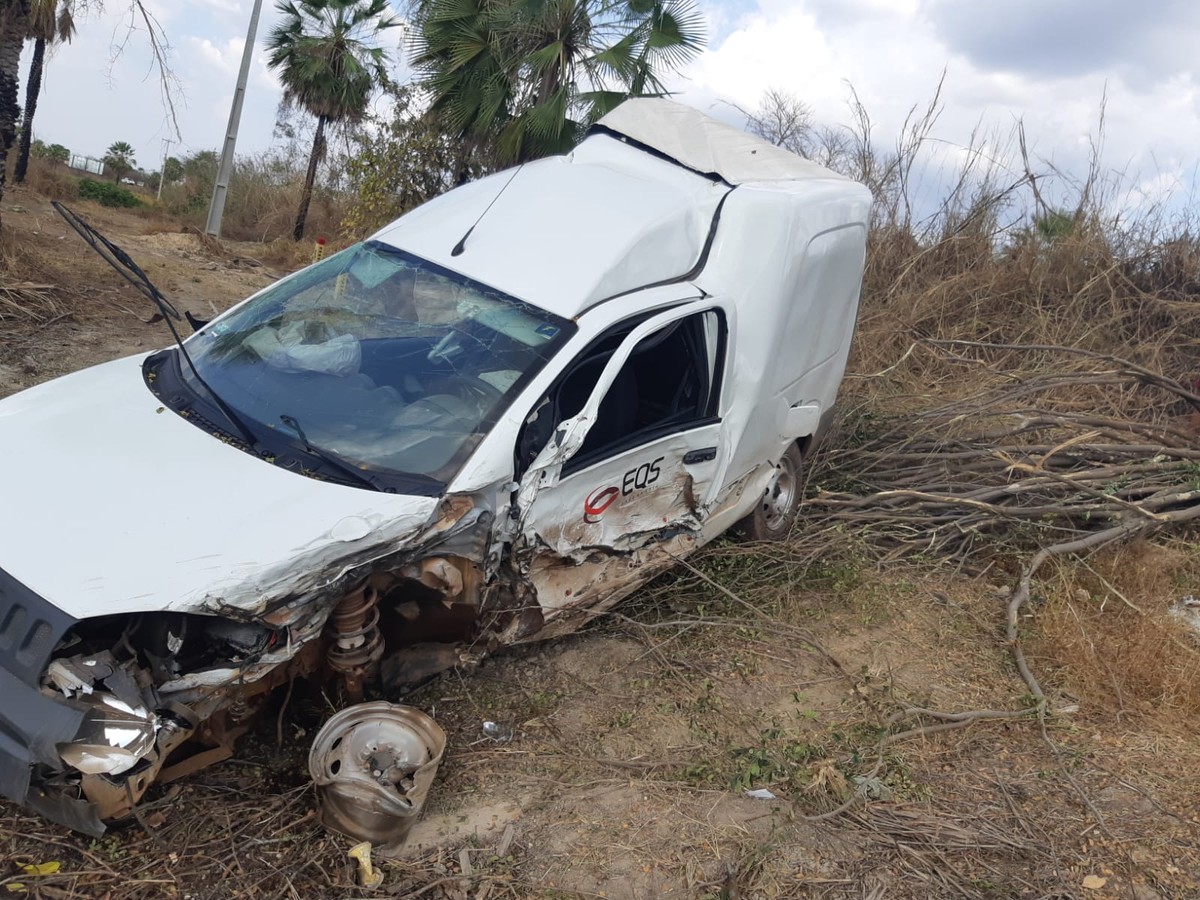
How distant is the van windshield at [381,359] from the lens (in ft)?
10.5

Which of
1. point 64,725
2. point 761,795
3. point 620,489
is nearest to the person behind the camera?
point 64,725

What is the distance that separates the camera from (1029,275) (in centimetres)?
1116

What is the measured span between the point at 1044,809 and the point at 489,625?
2244 mm

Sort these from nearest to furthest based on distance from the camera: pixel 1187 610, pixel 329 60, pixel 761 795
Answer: pixel 761 795
pixel 1187 610
pixel 329 60

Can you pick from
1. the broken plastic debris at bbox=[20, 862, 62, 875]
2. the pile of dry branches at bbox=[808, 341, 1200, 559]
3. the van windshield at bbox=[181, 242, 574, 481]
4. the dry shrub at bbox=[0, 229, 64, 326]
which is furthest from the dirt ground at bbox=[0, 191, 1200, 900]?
the dry shrub at bbox=[0, 229, 64, 326]

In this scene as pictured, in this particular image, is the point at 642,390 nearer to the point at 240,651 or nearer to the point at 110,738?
the point at 240,651

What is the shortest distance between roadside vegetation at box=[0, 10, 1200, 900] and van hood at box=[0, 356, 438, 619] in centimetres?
80

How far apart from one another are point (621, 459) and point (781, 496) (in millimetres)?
2056

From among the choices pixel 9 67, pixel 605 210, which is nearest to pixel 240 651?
pixel 605 210

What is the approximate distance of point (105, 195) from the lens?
87.0ft

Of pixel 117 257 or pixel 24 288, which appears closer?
pixel 117 257

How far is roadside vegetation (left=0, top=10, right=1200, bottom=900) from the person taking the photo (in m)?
2.85

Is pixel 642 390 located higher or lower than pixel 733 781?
higher

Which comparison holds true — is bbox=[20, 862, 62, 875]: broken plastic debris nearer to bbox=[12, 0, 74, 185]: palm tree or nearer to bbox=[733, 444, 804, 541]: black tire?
bbox=[733, 444, 804, 541]: black tire
